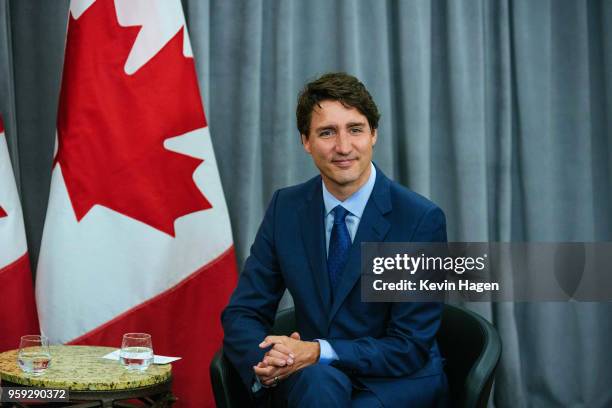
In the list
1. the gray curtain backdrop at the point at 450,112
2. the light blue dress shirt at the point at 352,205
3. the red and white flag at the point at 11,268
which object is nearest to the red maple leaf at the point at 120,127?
the red and white flag at the point at 11,268

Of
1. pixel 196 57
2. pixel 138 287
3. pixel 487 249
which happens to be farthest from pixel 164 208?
pixel 487 249

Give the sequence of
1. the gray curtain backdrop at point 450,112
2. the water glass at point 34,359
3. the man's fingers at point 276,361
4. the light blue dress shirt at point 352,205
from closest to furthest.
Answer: the man's fingers at point 276,361, the water glass at point 34,359, the light blue dress shirt at point 352,205, the gray curtain backdrop at point 450,112

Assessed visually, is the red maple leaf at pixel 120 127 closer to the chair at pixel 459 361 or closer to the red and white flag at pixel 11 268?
the red and white flag at pixel 11 268

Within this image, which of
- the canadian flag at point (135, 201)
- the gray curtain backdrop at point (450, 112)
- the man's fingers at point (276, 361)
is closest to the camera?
the man's fingers at point (276, 361)

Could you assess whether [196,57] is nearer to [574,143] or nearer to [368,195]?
[368,195]

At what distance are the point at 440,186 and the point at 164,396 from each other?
5.86 ft

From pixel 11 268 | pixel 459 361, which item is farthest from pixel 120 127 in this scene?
pixel 459 361

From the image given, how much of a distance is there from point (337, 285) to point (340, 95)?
54 cm

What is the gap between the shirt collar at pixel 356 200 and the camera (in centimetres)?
225

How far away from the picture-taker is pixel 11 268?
2754 millimetres

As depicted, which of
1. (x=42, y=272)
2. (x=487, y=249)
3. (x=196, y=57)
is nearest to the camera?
(x=42, y=272)

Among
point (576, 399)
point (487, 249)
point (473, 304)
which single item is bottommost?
point (576, 399)

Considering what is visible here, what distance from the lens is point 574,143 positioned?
3627mm

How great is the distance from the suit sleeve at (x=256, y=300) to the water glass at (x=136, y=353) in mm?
229
